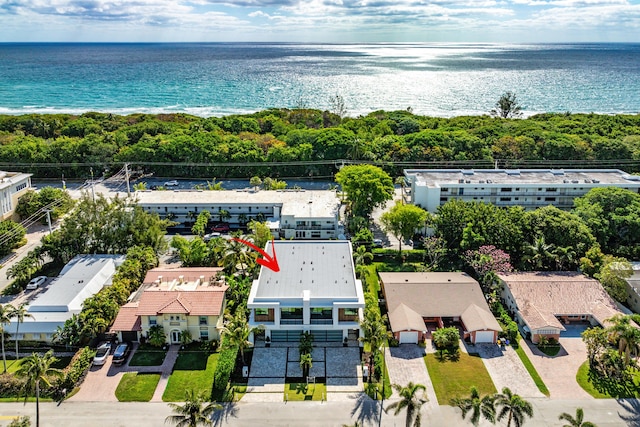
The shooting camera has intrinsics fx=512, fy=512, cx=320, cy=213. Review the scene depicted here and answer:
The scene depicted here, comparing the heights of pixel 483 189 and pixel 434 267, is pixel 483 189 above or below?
above

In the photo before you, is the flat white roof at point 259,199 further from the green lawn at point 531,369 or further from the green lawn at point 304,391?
the green lawn at point 304,391

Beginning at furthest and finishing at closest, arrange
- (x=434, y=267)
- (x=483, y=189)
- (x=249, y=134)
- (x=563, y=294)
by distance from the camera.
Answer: (x=249, y=134) < (x=483, y=189) < (x=434, y=267) < (x=563, y=294)

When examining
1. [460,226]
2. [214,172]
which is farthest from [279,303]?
[214,172]

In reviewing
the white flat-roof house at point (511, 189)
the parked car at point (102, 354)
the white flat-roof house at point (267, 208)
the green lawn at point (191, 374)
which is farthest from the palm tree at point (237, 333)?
the white flat-roof house at point (511, 189)

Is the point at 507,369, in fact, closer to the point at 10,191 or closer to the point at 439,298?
the point at 439,298

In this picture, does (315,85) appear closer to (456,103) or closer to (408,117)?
(456,103)
